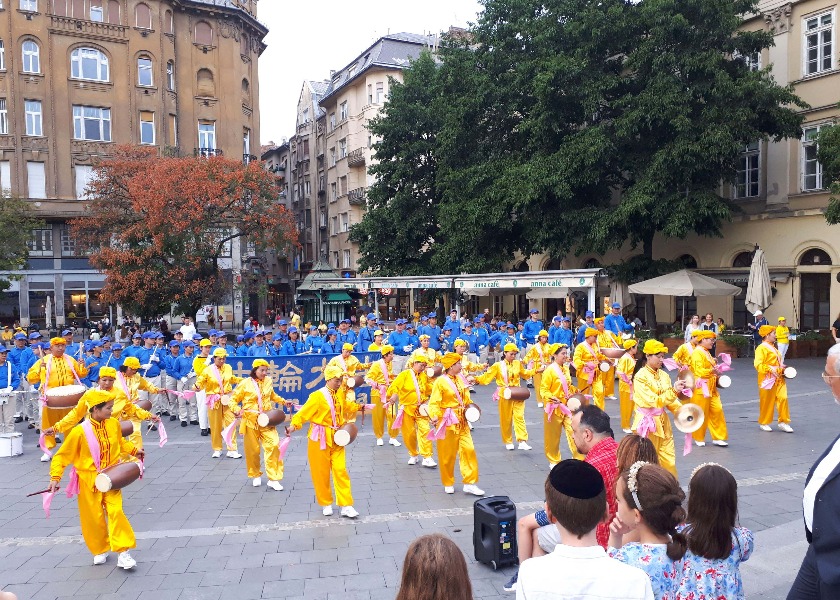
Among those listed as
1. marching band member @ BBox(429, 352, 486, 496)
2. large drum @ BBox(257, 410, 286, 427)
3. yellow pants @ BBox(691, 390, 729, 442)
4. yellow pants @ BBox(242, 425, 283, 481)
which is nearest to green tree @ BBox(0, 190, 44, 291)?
yellow pants @ BBox(242, 425, 283, 481)

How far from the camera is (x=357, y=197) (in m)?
43.7

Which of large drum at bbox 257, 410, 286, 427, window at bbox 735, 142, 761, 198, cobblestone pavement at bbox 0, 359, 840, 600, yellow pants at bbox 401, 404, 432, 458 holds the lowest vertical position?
cobblestone pavement at bbox 0, 359, 840, 600

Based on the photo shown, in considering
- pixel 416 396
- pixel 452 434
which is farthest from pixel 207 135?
pixel 452 434

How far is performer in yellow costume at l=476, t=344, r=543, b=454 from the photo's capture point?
10.3 m

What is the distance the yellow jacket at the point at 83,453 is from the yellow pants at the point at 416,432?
4.21 metres

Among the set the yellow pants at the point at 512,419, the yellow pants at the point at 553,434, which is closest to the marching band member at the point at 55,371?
the yellow pants at the point at 512,419

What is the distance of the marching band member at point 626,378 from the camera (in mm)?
10312

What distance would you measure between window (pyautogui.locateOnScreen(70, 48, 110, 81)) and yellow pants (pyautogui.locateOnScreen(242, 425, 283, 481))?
33.7 metres

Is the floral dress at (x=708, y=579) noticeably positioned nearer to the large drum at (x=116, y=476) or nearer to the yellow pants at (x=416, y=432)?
the large drum at (x=116, y=476)

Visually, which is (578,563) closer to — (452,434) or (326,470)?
(326,470)

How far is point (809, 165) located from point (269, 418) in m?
21.6

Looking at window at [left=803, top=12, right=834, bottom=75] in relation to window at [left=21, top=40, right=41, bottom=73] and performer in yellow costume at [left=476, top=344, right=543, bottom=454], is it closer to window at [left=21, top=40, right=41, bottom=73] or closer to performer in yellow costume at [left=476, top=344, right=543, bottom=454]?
performer in yellow costume at [left=476, top=344, right=543, bottom=454]

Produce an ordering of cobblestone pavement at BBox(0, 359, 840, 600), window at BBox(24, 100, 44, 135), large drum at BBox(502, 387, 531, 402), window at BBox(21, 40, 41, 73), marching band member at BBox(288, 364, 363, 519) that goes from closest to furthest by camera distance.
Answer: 1. cobblestone pavement at BBox(0, 359, 840, 600)
2. marching band member at BBox(288, 364, 363, 519)
3. large drum at BBox(502, 387, 531, 402)
4. window at BBox(21, 40, 41, 73)
5. window at BBox(24, 100, 44, 135)

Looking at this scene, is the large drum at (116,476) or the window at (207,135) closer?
the large drum at (116,476)
